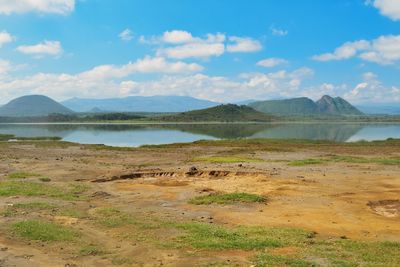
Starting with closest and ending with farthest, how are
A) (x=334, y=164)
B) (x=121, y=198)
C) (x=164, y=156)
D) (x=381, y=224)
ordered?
(x=381, y=224) → (x=121, y=198) → (x=334, y=164) → (x=164, y=156)

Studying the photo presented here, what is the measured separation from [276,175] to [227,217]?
14.8 m

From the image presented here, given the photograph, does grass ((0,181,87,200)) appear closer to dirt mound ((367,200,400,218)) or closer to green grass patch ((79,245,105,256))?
green grass patch ((79,245,105,256))

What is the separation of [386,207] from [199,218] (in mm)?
10744

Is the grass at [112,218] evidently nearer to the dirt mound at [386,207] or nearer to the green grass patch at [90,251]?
the green grass patch at [90,251]

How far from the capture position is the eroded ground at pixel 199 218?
1487 cm

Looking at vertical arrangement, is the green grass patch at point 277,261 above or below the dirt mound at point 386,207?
above

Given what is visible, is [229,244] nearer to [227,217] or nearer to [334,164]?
[227,217]

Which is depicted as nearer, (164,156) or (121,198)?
(121,198)

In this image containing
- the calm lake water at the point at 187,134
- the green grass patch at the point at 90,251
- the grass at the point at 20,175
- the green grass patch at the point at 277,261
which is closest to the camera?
the green grass patch at the point at 277,261

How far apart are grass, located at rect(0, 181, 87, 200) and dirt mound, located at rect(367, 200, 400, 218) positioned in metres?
16.0

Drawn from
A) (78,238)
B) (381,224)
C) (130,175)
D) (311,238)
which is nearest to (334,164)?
(130,175)

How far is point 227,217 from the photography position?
829 inches

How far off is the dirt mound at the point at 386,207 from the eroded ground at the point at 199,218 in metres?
0.05

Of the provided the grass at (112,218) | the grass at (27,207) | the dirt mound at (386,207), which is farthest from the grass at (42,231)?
the dirt mound at (386,207)
